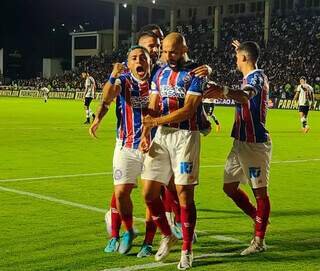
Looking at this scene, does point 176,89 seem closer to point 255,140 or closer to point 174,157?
point 174,157

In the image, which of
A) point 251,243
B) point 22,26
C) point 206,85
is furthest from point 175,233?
point 22,26

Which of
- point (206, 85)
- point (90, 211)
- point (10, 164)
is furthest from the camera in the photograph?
point (10, 164)

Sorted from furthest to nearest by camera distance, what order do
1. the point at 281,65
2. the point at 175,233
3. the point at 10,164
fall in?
1. the point at 281,65
2. the point at 10,164
3. the point at 175,233

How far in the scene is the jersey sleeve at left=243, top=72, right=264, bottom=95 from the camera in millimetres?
6079

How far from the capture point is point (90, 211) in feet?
27.2

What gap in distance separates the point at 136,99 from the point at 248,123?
1188 millimetres

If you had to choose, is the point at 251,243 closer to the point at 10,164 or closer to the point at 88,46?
the point at 10,164

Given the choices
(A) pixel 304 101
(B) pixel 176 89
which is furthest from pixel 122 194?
(A) pixel 304 101

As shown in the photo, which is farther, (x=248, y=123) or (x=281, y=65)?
(x=281, y=65)

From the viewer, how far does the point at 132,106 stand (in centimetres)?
627

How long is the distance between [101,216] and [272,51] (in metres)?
46.7

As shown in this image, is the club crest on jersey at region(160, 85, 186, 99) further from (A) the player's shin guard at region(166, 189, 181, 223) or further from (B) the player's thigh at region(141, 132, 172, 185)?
(A) the player's shin guard at region(166, 189, 181, 223)

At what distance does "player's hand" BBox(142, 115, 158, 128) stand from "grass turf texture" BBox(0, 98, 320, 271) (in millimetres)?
1303

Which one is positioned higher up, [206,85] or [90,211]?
[206,85]
